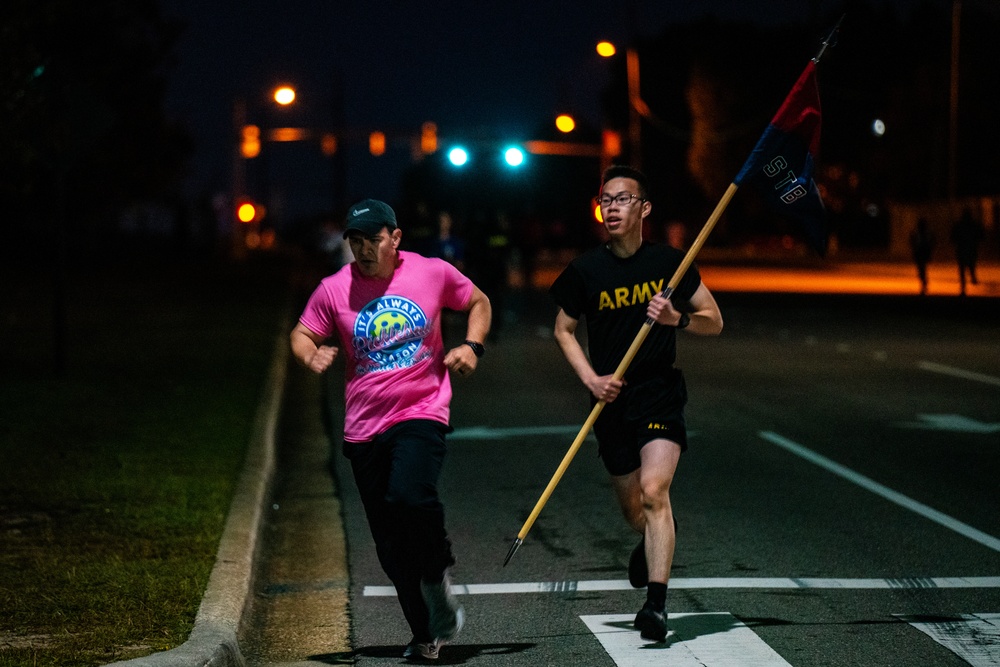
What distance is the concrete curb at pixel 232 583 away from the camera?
574cm

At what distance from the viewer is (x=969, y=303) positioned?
108 feet

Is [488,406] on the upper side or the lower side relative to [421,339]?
lower

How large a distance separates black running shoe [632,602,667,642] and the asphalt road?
56 mm

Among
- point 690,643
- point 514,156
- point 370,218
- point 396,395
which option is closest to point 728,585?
point 690,643

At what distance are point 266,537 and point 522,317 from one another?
795 inches

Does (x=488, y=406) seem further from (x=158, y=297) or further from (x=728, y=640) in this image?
(x=158, y=297)

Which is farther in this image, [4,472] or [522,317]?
[522,317]

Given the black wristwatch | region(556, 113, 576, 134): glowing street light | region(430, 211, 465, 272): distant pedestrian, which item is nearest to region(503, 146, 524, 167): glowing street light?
region(556, 113, 576, 134): glowing street light

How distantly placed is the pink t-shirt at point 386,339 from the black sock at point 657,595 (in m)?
1.09

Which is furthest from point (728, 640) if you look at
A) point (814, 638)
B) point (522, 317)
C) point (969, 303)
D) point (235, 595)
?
point (969, 303)

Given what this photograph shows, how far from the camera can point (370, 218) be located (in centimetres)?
609

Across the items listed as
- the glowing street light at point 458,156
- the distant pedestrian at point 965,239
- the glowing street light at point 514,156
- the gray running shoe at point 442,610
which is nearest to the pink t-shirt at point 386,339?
the gray running shoe at point 442,610

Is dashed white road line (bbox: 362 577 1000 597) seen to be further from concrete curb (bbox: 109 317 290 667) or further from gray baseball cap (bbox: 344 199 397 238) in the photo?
gray baseball cap (bbox: 344 199 397 238)

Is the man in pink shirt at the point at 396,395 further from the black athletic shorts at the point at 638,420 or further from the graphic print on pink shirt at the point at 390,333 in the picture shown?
the black athletic shorts at the point at 638,420
